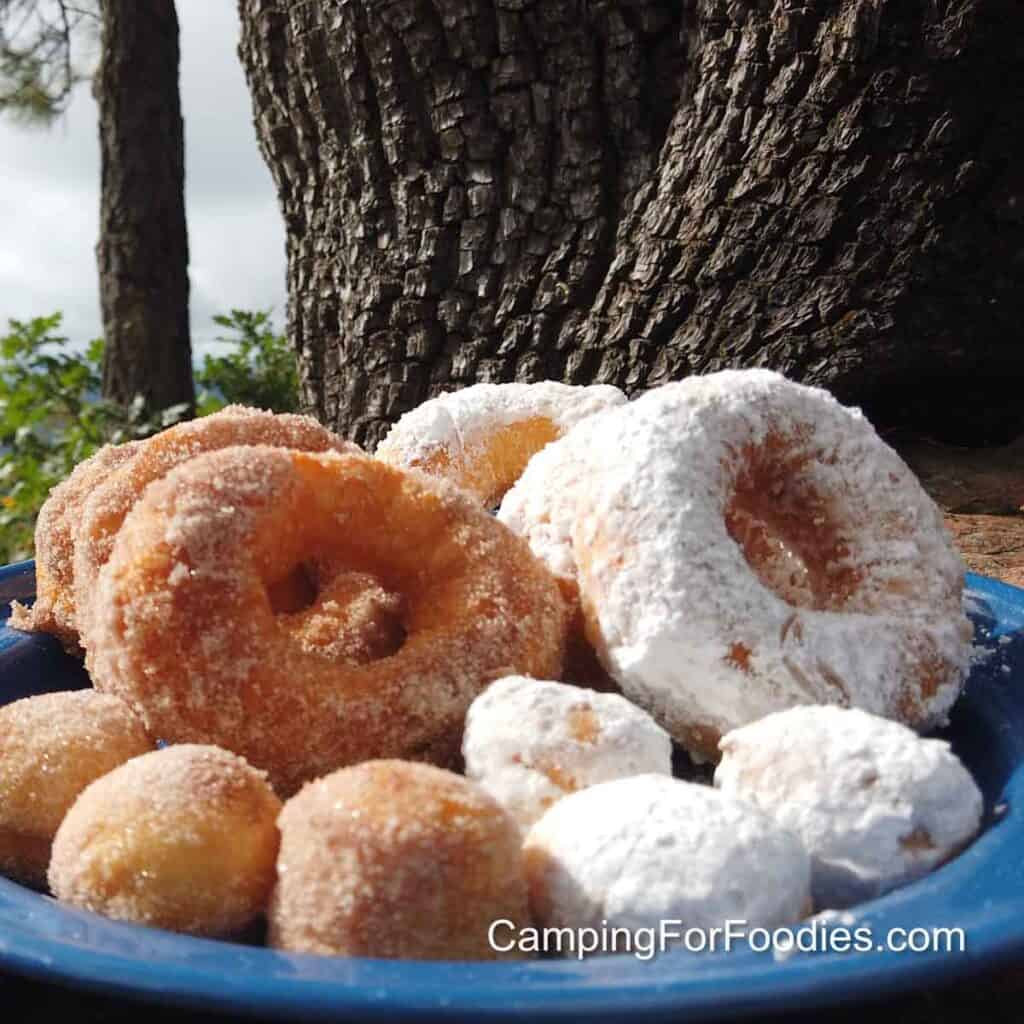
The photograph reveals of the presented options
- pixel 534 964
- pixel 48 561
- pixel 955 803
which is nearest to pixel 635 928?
pixel 534 964

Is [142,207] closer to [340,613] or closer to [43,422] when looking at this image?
[43,422]

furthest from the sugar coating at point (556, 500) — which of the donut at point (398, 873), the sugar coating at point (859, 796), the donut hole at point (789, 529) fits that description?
the donut at point (398, 873)

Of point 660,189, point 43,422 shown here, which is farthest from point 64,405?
point 660,189

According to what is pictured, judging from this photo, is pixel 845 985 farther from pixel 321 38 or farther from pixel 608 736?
pixel 321 38

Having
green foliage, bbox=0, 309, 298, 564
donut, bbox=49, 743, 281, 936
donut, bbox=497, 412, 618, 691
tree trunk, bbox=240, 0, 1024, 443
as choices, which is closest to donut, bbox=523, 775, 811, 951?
donut, bbox=49, 743, 281, 936

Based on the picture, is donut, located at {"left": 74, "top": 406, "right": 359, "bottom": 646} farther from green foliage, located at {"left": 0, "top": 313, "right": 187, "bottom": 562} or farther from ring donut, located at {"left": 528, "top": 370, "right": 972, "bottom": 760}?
green foliage, located at {"left": 0, "top": 313, "right": 187, "bottom": 562}
